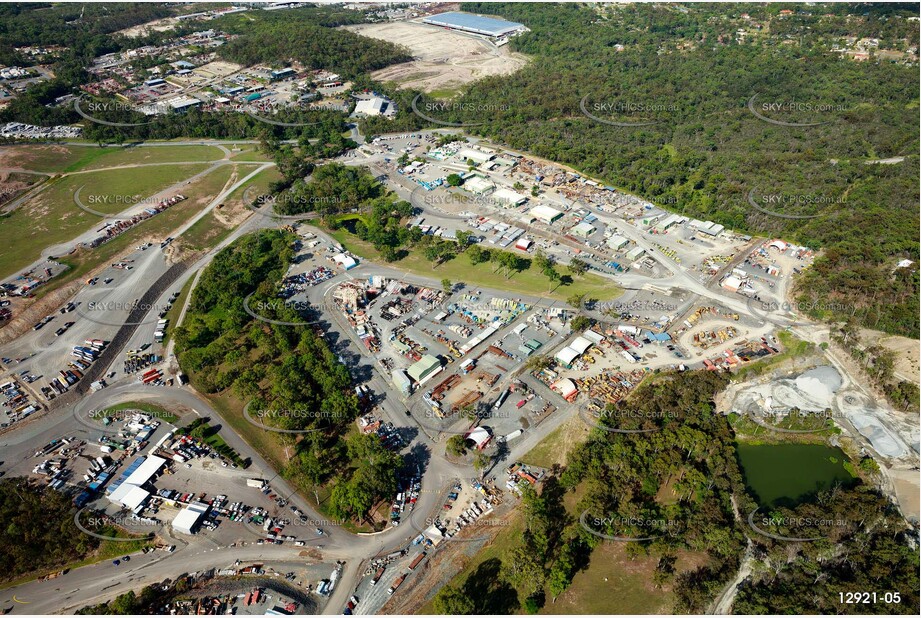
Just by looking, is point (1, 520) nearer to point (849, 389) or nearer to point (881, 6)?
point (849, 389)

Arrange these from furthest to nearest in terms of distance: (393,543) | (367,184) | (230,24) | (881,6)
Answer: (230,24) < (881,6) < (367,184) < (393,543)

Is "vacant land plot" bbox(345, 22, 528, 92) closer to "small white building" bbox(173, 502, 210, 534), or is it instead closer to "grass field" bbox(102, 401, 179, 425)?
"grass field" bbox(102, 401, 179, 425)

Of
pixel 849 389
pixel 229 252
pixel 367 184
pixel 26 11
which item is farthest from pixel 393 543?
pixel 26 11

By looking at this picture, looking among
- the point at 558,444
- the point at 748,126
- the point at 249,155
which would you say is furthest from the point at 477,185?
the point at 748,126

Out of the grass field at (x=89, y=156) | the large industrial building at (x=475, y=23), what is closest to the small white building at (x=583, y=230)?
the grass field at (x=89, y=156)

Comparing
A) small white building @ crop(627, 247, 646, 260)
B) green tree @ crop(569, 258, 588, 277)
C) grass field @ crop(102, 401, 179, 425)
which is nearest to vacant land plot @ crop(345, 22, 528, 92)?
small white building @ crop(627, 247, 646, 260)

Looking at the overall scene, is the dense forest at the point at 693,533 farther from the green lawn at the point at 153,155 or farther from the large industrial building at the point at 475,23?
the large industrial building at the point at 475,23
